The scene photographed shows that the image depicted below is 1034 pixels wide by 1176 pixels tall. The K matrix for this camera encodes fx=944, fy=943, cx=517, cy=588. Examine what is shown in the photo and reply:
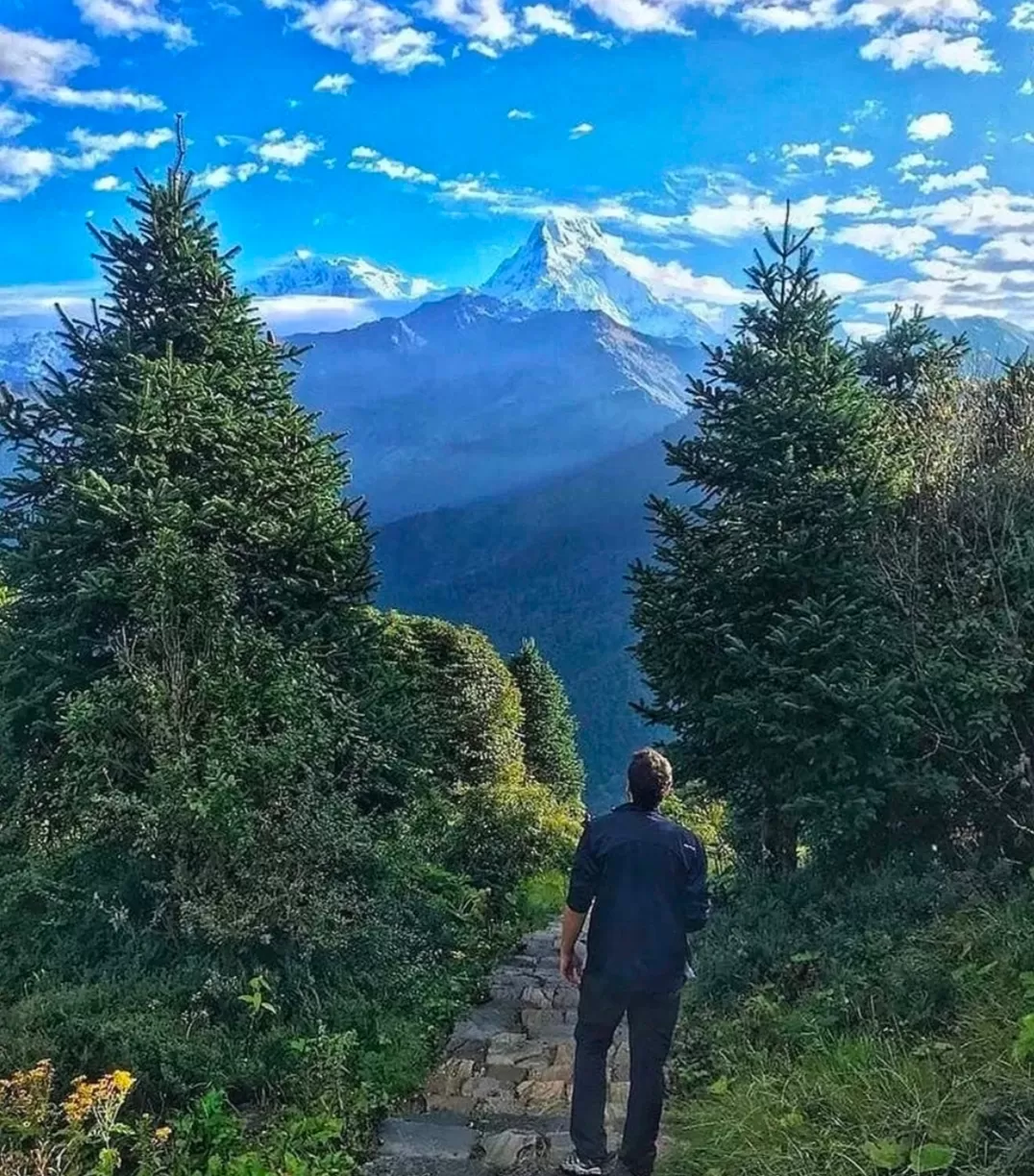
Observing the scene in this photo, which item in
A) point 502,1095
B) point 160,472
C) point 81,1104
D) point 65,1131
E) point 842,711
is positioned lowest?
point 502,1095

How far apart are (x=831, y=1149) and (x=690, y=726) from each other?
19.1ft

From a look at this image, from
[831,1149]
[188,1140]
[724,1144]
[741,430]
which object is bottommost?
[188,1140]

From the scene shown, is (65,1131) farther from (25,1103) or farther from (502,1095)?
(502,1095)

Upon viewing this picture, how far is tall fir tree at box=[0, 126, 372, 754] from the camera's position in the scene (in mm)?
8680

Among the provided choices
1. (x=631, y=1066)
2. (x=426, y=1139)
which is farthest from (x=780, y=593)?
(x=426, y=1139)

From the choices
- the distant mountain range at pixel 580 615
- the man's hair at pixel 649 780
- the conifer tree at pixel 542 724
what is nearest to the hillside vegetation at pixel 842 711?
the man's hair at pixel 649 780

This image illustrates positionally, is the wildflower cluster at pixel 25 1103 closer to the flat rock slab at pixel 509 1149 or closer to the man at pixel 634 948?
the flat rock slab at pixel 509 1149

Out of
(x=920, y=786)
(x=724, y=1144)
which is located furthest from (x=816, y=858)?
(x=724, y=1144)

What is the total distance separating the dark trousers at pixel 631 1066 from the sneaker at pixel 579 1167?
22mm

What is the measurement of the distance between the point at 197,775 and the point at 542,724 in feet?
79.0

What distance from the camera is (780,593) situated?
9.38m

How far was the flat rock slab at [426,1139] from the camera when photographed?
5320 millimetres

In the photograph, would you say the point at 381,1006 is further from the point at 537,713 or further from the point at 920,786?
the point at 537,713

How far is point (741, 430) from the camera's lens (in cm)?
963
